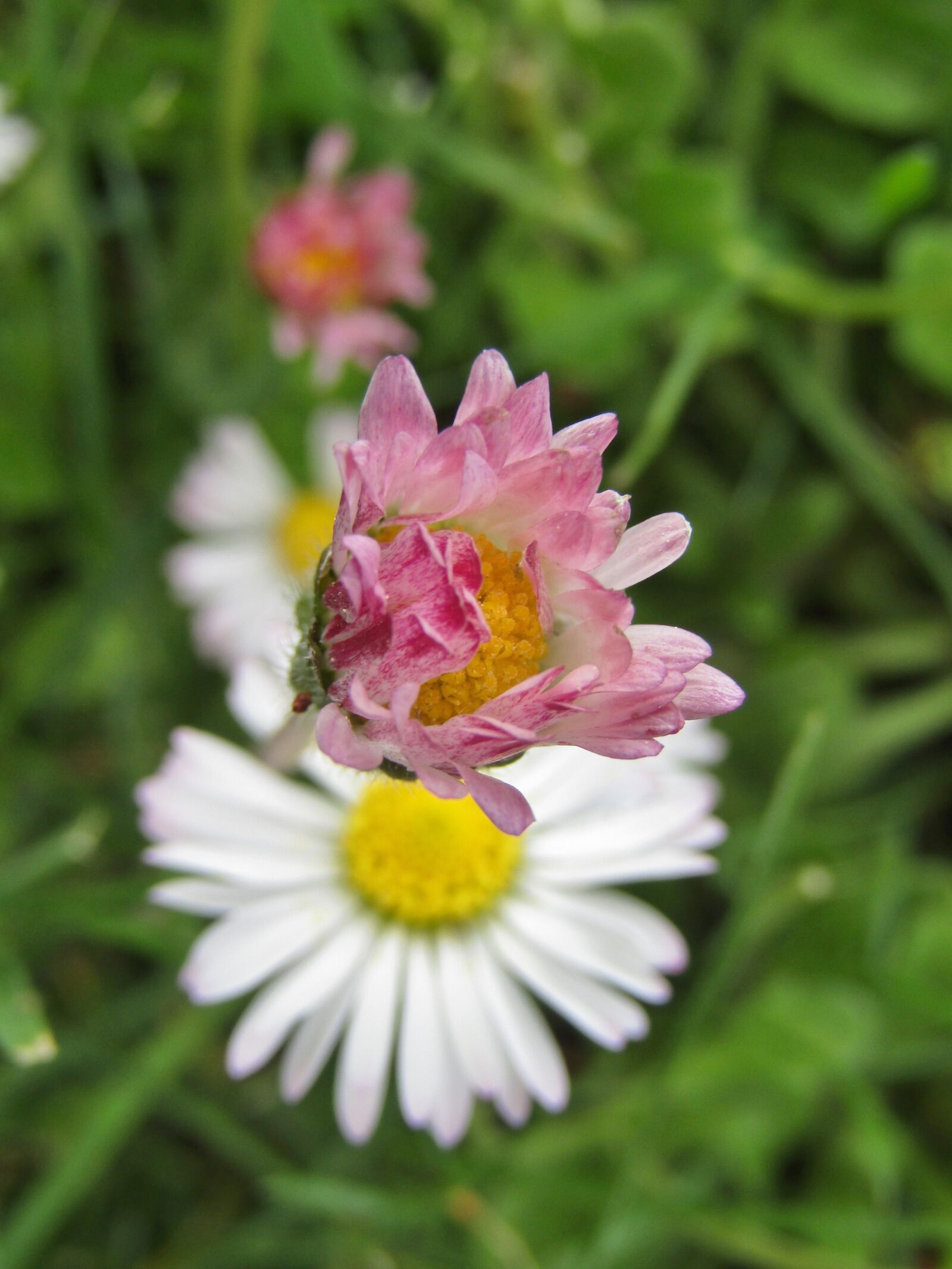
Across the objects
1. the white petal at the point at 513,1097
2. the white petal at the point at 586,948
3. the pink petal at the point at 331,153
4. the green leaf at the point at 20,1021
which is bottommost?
the white petal at the point at 513,1097

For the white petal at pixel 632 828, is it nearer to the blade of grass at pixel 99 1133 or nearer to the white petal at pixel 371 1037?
the white petal at pixel 371 1037

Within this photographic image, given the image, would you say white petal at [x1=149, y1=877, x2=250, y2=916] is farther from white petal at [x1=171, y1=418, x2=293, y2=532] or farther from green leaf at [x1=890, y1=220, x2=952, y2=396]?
green leaf at [x1=890, y1=220, x2=952, y2=396]

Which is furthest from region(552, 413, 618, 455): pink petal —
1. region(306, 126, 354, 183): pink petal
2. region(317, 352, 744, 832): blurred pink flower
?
region(306, 126, 354, 183): pink petal

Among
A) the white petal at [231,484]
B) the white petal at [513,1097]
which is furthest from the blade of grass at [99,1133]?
the white petal at [231,484]

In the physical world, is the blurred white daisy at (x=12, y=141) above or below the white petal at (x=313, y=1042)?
Result: above

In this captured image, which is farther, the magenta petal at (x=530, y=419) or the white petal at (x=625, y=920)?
the white petal at (x=625, y=920)

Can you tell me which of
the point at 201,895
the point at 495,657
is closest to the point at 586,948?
the point at 201,895

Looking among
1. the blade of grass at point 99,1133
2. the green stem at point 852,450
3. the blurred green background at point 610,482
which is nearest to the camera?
the blade of grass at point 99,1133

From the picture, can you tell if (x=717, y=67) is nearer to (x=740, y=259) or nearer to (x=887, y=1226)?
(x=740, y=259)
